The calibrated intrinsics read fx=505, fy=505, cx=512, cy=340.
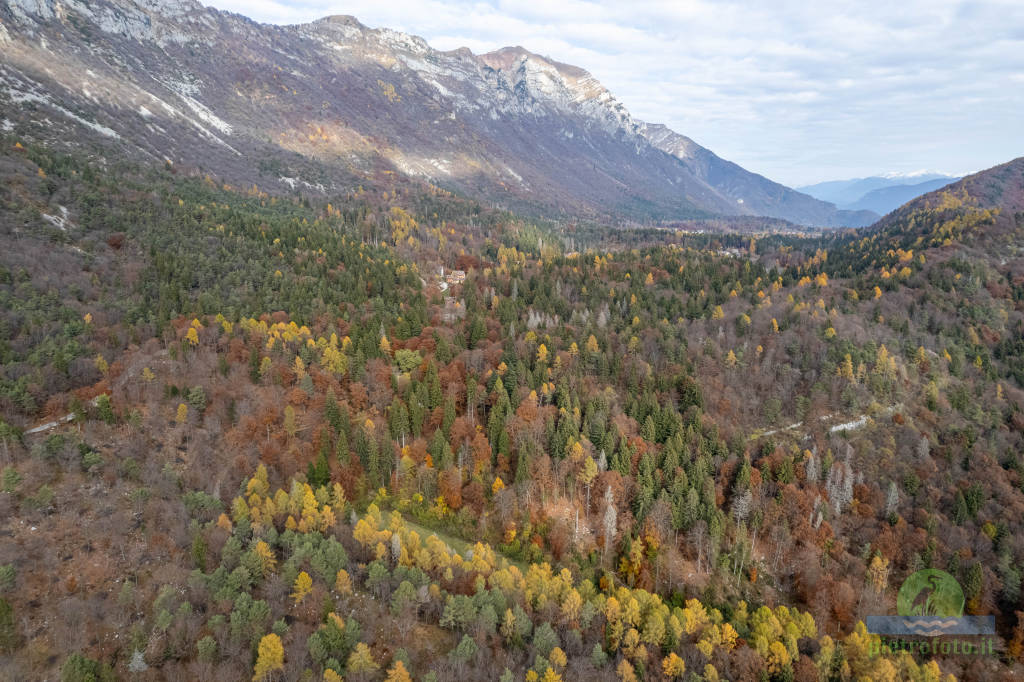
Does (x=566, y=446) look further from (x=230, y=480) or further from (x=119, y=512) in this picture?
(x=119, y=512)

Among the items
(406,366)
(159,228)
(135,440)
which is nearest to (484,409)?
(406,366)

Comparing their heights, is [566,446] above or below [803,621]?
above

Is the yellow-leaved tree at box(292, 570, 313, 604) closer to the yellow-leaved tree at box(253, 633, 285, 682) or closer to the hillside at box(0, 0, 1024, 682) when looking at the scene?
the hillside at box(0, 0, 1024, 682)

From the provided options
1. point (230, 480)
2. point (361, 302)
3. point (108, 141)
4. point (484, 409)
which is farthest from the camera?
point (108, 141)

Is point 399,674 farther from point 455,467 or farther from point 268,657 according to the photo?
point 455,467

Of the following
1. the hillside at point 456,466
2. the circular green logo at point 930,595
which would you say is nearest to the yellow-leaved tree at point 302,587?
the hillside at point 456,466

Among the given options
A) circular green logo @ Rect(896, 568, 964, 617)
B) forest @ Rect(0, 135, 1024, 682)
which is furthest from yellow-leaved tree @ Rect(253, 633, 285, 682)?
circular green logo @ Rect(896, 568, 964, 617)

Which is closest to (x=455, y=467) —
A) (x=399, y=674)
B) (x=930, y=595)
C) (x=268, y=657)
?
(x=399, y=674)

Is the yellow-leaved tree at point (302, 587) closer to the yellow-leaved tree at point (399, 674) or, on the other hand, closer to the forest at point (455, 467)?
the forest at point (455, 467)
